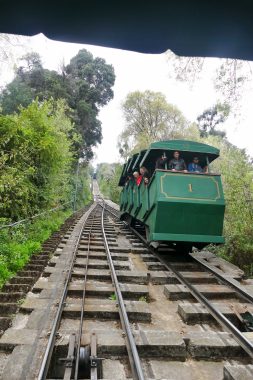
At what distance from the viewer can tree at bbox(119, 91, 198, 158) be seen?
35438 millimetres

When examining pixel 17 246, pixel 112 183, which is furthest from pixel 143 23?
pixel 112 183

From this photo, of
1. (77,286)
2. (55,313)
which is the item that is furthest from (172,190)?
(55,313)

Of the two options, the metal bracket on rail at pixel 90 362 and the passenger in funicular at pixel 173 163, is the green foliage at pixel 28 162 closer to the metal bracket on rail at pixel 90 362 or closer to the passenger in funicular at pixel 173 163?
the passenger in funicular at pixel 173 163

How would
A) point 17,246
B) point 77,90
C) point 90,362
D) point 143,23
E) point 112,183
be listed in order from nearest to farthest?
point 143,23, point 90,362, point 17,246, point 77,90, point 112,183

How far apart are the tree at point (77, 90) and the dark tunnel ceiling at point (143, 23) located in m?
28.8

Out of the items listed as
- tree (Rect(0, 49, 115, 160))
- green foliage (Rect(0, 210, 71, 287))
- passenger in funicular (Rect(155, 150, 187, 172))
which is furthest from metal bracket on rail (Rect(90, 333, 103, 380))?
tree (Rect(0, 49, 115, 160))

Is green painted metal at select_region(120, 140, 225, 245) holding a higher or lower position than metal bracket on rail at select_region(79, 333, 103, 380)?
higher

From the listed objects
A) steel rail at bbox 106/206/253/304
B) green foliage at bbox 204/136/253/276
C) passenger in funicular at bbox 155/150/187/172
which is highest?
passenger in funicular at bbox 155/150/187/172

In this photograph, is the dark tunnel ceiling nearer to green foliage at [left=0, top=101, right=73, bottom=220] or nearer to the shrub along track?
the shrub along track

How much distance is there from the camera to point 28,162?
12.8 metres

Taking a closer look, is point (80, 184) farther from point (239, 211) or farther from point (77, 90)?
point (239, 211)

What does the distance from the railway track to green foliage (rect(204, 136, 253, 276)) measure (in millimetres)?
2381

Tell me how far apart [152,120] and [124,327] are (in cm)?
3340

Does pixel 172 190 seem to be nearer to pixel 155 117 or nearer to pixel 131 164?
pixel 131 164
